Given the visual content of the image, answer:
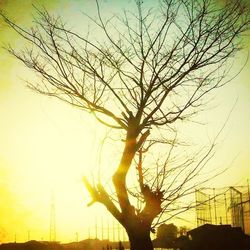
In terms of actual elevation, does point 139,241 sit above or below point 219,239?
above

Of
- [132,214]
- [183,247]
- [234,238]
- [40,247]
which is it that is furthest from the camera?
[40,247]

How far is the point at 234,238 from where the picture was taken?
2828cm

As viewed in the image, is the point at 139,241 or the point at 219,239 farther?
the point at 219,239

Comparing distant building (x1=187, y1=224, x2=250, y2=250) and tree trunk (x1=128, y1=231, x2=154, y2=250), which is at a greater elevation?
tree trunk (x1=128, y1=231, x2=154, y2=250)

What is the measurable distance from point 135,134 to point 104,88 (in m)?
1.19

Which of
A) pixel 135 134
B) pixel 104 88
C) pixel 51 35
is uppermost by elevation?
pixel 51 35

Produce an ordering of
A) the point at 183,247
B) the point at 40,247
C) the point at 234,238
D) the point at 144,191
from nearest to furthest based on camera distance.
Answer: the point at 144,191 → the point at 234,238 → the point at 183,247 → the point at 40,247

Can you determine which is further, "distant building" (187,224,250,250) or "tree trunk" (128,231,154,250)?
"distant building" (187,224,250,250)

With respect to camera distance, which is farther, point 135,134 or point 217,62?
point 217,62

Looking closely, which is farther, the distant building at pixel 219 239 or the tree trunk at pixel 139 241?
the distant building at pixel 219 239

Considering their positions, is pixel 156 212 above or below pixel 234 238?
above

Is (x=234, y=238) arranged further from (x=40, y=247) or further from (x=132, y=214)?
(x=40, y=247)

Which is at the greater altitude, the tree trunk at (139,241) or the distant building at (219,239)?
the tree trunk at (139,241)

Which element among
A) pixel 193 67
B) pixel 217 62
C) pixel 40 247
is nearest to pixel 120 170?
pixel 193 67
